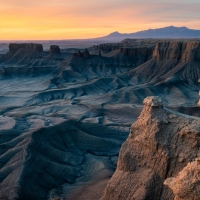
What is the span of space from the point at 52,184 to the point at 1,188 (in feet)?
11.3

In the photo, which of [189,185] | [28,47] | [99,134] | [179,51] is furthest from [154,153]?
[28,47]

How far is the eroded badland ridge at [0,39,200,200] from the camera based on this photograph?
1480 cm

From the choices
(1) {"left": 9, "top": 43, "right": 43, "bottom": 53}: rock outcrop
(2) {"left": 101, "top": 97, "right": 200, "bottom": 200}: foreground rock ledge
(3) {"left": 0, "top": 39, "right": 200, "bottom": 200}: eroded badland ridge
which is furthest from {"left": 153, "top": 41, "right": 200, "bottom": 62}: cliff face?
(2) {"left": 101, "top": 97, "right": 200, "bottom": 200}: foreground rock ledge

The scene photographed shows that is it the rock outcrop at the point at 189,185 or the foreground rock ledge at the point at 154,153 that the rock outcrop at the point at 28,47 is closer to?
the foreground rock ledge at the point at 154,153

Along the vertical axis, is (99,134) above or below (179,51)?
below

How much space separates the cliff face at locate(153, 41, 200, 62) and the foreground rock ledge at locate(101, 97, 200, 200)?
176 ft

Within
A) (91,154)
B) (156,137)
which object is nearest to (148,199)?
(156,137)

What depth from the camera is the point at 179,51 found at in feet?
230

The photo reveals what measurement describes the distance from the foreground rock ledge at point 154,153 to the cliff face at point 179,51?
53717 millimetres

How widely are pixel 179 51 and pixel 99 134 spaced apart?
140 feet

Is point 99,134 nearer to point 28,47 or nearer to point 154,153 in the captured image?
point 154,153

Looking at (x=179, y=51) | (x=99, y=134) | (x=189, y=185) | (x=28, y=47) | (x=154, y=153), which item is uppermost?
(x=28, y=47)

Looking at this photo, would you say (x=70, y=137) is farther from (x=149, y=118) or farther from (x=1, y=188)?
(x=149, y=118)

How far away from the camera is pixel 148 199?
1474 cm
